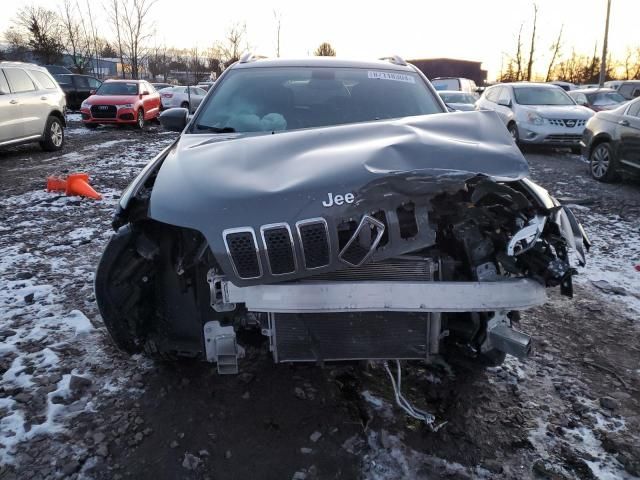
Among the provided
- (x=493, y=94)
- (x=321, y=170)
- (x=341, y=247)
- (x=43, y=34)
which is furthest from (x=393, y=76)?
(x=43, y=34)

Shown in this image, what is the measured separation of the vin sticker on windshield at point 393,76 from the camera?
12.6 ft

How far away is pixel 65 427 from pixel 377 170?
1947 mm

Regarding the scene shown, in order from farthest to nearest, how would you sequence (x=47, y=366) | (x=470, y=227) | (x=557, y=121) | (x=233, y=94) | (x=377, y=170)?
(x=557, y=121)
(x=233, y=94)
(x=47, y=366)
(x=470, y=227)
(x=377, y=170)

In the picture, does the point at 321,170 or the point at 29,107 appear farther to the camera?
the point at 29,107

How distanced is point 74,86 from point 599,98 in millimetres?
20878

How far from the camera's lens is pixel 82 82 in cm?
2117

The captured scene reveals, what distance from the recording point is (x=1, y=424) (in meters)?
2.42

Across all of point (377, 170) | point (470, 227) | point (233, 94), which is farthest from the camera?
point (233, 94)

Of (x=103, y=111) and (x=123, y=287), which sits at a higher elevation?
(x=103, y=111)

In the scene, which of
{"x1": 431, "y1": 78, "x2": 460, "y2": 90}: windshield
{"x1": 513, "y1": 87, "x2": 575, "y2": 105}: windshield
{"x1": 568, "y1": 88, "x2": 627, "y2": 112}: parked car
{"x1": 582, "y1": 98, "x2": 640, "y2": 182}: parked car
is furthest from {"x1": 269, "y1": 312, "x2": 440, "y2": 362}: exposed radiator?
{"x1": 431, "y1": 78, "x2": 460, "y2": 90}: windshield

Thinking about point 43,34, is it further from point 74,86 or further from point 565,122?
point 565,122

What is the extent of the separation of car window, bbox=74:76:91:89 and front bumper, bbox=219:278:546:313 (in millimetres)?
22278

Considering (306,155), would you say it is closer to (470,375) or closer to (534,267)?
(534,267)

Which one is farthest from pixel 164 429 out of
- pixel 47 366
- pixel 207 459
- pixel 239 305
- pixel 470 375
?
pixel 470 375
